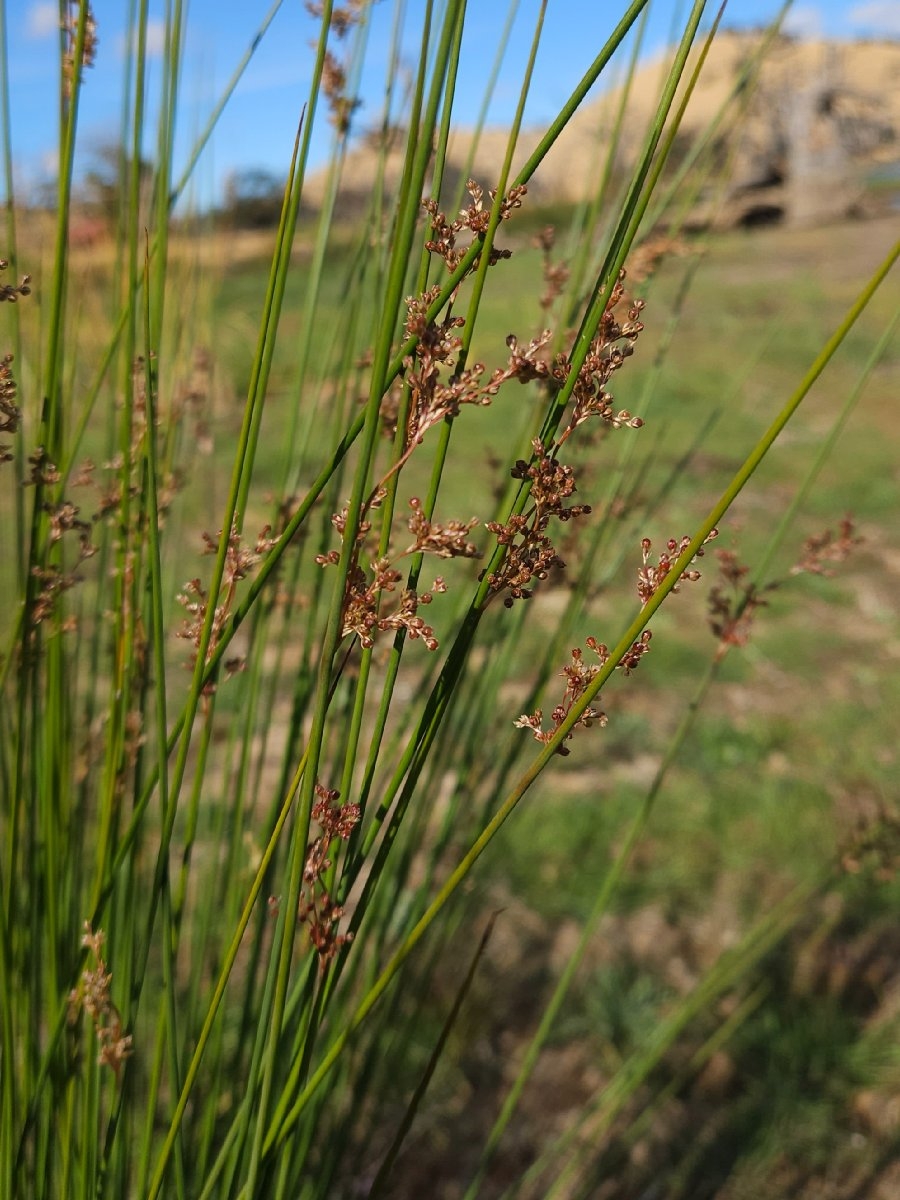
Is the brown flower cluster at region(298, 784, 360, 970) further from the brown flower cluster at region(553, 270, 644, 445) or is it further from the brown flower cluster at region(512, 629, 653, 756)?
the brown flower cluster at region(553, 270, 644, 445)

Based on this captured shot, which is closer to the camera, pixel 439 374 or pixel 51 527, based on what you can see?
pixel 439 374

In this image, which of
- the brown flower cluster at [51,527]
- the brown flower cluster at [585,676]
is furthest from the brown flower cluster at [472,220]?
the brown flower cluster at [51,527]

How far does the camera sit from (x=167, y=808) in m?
0.62

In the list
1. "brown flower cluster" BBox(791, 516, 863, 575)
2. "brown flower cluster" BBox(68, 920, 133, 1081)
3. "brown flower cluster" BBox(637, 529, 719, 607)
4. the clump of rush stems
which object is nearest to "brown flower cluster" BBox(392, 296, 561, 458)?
the clump of rush stems

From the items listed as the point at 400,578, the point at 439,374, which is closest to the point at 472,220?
the point at 439,374

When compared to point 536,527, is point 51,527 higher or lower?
lower

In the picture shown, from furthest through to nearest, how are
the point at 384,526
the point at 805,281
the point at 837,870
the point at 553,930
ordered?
the point at 805,281, the point at 553,930, the point at 837,870, the point at 384,526

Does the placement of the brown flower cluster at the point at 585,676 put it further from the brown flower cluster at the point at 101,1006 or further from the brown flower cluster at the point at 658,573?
the brown flower cluster at the point at 101,1006

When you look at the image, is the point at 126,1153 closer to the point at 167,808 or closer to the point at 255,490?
the point at 167,808

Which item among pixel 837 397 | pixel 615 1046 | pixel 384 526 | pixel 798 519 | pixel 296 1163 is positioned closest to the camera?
pixel 384 526

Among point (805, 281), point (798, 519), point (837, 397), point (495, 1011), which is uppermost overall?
point (805, 281)

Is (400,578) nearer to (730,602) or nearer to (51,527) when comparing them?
(51,527)

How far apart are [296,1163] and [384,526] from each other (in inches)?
21.2

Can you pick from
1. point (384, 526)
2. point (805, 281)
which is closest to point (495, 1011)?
point (384, 526)
